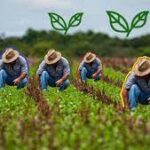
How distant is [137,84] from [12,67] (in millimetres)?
5289

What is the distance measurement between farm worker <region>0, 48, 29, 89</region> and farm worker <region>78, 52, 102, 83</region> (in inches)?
138

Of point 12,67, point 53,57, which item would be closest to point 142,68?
Answer: point 53,57

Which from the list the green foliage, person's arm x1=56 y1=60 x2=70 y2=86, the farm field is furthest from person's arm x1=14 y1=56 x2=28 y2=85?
the green foliage

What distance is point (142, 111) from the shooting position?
1327 cm

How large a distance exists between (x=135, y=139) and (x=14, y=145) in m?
1.48

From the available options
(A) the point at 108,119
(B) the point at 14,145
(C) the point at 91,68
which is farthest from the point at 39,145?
(C) the point at 91,68

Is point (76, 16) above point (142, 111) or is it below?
above

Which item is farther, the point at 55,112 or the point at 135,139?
the point at 55,112

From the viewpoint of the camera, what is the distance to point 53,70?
60.2 feet

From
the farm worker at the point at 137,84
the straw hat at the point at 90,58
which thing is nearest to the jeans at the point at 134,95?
the farm worker at the point at 137,84

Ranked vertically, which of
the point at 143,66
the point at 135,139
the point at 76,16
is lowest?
the point at 135,139

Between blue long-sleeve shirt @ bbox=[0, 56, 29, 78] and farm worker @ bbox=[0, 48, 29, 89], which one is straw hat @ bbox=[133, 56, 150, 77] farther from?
blue long-sleeve shirt @ bbox=[0, 56, 29, 78]

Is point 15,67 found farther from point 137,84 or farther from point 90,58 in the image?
point 137,84

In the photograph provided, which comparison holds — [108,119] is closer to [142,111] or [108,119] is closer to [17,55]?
[142,111]
